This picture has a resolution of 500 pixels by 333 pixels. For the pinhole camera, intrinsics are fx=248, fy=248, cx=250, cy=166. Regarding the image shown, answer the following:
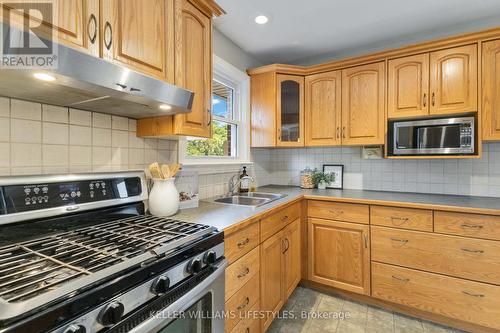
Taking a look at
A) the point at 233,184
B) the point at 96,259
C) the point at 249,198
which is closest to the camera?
the point at 96,259

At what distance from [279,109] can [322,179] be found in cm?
89

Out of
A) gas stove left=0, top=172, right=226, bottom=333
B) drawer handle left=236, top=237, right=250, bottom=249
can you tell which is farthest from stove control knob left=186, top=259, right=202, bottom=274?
drawer handle left=236, top=237, right=250, bottom=249

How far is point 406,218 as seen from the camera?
192 centimetres

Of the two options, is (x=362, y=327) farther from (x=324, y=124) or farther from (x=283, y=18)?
(x=283, y=18)

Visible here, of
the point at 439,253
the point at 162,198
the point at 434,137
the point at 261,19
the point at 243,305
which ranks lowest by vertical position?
the point at 243,305

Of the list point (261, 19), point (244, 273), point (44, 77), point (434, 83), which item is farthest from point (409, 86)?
point (44, 77)

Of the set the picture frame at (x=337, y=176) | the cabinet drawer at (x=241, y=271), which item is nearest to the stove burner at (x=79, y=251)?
the cabinet drawer at (x=241, y=271)

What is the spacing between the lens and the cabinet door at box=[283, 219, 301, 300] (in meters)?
1.98

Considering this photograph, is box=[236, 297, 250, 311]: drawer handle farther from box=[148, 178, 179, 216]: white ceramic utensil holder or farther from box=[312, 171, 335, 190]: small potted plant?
box=[312, 171, 335, 190]: small potted plant

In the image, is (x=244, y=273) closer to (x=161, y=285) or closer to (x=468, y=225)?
(x=161, y=285)

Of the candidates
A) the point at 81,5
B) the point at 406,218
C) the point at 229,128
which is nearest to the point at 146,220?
the point at 81,5

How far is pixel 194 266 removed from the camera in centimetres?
99

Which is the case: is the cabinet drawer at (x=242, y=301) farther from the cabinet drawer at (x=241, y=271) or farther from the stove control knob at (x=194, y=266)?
the stove control knob at (x=194, y=266)

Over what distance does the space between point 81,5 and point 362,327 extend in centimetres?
248
